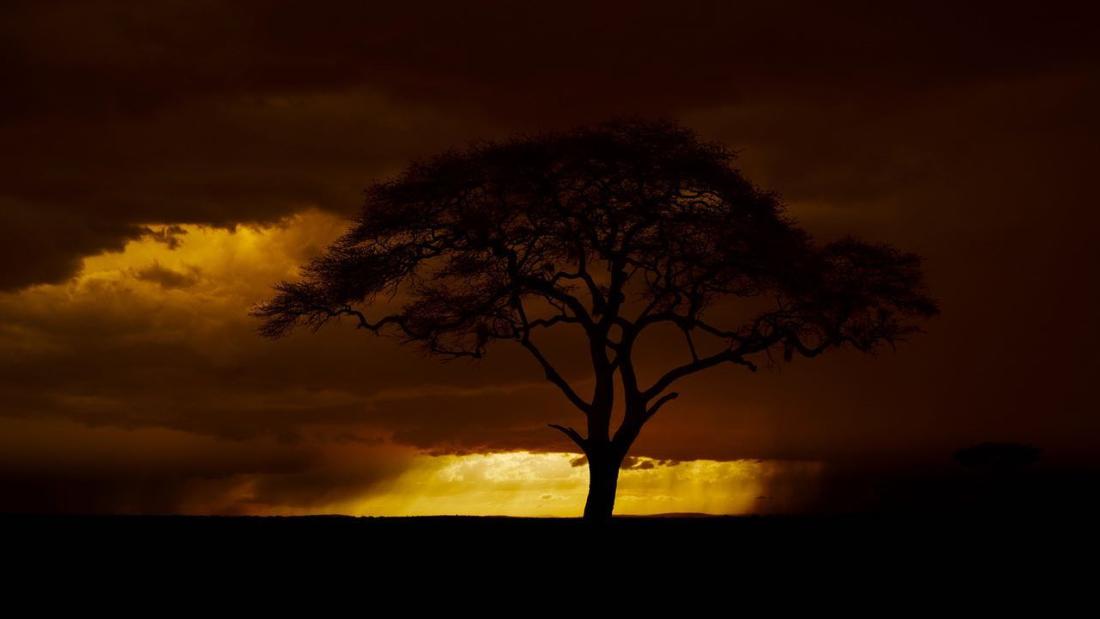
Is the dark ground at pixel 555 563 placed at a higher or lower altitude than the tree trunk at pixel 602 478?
lower

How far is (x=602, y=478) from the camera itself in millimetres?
33875

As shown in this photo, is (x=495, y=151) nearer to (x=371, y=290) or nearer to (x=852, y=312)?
(x=371, y=290)

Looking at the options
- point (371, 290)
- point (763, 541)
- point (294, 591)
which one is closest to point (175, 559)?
point (294, 591)

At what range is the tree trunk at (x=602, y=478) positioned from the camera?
111 feet

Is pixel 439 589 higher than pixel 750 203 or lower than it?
lower

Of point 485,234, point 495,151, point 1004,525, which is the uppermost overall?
point 495,151

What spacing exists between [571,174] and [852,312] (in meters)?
10.1

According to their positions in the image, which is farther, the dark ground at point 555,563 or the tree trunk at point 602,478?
the tree trunk at point 602,478

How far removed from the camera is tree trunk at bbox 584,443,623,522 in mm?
33719

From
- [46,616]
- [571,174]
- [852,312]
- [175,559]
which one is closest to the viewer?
[46,616]

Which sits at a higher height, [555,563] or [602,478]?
[602,478]

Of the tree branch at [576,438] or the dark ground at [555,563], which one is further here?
the tree branch at [576,438]

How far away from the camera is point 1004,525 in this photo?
94.8 ft

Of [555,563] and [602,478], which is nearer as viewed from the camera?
[555,563]
